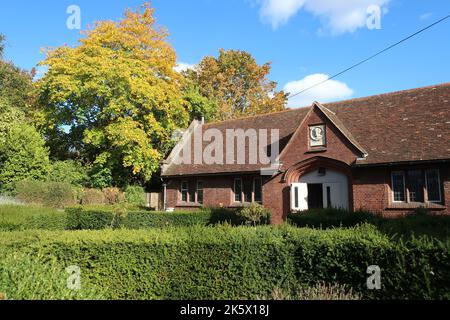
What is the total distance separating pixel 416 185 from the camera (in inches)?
715

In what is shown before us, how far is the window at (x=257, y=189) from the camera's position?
24219 millimetres

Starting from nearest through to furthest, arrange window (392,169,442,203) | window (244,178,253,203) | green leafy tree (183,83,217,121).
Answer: window (392,169,442,203) → window (244,178,253,203) → green leafy tree (183,83,217,121)

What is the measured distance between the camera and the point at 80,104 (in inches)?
1209

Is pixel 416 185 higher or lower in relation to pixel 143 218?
higher

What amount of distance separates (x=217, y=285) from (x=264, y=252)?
4.15 feet

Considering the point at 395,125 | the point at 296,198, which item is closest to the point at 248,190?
the point at 296,198

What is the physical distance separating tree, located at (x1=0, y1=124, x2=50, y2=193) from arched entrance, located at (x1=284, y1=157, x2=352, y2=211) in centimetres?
2043

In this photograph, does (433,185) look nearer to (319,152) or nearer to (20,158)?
(319,152)

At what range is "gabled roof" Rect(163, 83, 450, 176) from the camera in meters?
18.1

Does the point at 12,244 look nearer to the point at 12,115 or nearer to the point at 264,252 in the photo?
→ the point at 264,252

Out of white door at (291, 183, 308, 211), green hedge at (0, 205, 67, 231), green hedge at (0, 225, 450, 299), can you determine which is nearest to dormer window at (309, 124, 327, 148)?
white door at (291, 183, 308, 211)

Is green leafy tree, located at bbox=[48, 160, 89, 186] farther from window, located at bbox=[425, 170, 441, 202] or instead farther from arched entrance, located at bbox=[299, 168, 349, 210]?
window, located at bbox=[425, 170, 441, 202]

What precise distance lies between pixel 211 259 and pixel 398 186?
13.8 metres
